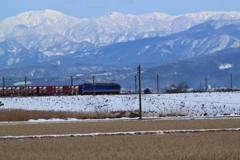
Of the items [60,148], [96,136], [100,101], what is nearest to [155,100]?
[100,101]

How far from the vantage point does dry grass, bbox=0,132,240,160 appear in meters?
25.4

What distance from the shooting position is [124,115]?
6122 centimetres

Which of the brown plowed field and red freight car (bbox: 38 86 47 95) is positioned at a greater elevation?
red freight car (bbox: 38 86 47 95)

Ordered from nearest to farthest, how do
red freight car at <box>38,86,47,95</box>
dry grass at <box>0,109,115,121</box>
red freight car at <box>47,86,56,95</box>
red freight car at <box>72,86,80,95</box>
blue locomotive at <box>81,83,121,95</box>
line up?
dry grass at <box>0,109,115,121</box>
red freight car at <box>38,86,47,95</box>
red freight car at <box>47,86,56,95</box>
blue locomotive at <box>81,83,121,95</box>
red freight car at <box>72,86,80,95</box>

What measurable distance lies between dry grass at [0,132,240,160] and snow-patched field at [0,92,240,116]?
118 feet

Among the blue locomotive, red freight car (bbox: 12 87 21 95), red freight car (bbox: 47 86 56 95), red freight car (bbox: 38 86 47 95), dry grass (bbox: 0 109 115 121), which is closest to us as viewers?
dry grass (bbox: 0 109 115 121)

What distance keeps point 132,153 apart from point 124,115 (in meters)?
34.7

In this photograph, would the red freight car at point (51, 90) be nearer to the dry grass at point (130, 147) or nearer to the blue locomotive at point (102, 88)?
the blue locomotive at point (102, 88)

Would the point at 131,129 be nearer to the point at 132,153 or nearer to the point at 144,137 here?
the point at 144,137

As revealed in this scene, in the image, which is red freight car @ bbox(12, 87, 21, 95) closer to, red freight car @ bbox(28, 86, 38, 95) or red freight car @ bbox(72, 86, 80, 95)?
red freight car @ bbox(28, 86, 38, 95)

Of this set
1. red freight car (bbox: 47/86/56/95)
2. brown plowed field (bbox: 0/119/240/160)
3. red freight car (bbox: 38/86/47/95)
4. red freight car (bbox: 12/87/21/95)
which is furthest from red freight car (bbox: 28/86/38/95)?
brown plowed field (bbox: 0/119/240/160)

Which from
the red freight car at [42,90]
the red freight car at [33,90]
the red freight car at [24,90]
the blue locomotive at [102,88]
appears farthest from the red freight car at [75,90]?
the red freight car at [24,90]

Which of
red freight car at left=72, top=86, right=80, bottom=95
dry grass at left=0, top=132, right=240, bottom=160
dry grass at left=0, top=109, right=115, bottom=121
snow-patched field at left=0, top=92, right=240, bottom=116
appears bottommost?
→ dry grass at left=0, top=132, right=240, bottom=160

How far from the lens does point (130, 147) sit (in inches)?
1132
